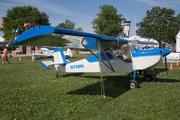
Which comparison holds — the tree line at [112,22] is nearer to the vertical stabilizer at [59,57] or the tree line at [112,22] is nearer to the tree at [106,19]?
the tree at [106,19]

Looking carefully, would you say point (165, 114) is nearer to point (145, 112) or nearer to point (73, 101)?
point (145, 112)

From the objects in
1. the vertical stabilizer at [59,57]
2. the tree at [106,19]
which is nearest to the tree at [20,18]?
the tree at [106,19]

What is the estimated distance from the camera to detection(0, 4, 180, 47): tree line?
27.5 metres

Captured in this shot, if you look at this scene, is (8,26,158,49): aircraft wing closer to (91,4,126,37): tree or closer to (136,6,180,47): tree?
(136,6,180,47): tree

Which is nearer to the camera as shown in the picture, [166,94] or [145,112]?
[145,112]

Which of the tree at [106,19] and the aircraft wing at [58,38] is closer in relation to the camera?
the aircraft wing at [58,38]

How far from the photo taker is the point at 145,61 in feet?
18.7

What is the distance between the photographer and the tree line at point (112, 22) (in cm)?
2755

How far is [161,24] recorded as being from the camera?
27.6 m

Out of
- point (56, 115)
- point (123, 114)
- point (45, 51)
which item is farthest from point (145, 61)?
point (45, 51)

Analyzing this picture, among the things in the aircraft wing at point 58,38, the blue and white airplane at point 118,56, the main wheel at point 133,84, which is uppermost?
the aircraft wing at point 58,38

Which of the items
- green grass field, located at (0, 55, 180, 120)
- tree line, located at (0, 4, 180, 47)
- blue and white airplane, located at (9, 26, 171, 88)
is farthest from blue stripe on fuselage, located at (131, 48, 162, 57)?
tree line, located at (0, 4, 180, 47)

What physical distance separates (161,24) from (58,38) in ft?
94.8

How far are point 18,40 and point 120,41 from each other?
152 inches
